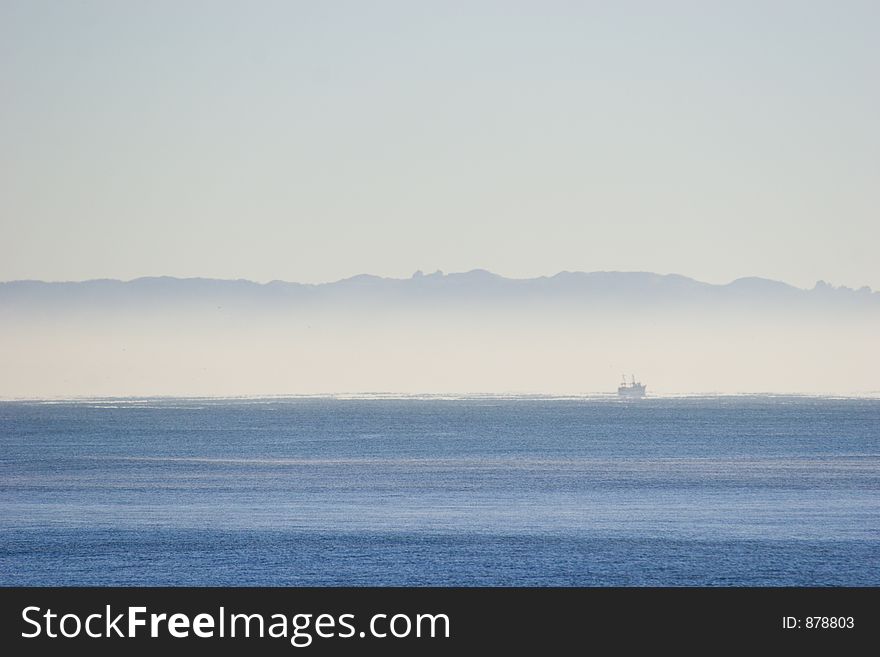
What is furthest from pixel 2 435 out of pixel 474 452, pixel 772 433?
pixel 772 433

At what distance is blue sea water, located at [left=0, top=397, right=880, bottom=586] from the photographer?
48531 mm

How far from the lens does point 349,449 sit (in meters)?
137

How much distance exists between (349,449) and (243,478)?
43493 millimetres

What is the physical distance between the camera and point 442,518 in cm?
6581

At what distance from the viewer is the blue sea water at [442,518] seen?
48531 mm

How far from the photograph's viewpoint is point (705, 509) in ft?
232
